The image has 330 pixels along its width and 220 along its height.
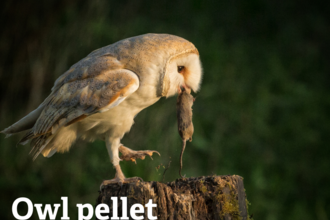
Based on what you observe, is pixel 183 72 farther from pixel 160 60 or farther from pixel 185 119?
pixel 185 119

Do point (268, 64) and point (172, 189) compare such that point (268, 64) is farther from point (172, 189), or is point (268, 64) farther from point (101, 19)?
point (172, 189)

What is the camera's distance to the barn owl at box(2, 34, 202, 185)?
250 cm

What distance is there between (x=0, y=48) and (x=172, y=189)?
12.4 feet

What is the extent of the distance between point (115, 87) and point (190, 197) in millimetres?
790

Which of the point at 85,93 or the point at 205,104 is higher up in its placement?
the point at 205,104

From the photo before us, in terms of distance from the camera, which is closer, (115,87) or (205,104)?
(115,87)

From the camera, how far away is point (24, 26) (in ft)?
16.7

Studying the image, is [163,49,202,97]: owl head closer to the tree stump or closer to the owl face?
the owl face

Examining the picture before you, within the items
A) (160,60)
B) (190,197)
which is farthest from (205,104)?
(190,197)

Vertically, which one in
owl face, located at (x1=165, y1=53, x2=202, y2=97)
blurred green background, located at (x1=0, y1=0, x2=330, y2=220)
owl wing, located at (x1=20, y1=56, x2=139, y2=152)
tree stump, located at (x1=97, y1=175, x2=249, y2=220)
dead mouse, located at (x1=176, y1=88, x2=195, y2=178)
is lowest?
tree stump, located at (x1=97, y1=175, x2=249, y2=220)

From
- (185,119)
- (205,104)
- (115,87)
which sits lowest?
(185,119)

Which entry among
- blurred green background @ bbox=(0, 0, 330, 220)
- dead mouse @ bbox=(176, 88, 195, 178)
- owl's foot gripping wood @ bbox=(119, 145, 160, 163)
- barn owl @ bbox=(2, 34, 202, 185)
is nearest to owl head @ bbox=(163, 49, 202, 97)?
barn owl @ bbox=(2, 34, 202, 185)

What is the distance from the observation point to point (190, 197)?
6.80ft

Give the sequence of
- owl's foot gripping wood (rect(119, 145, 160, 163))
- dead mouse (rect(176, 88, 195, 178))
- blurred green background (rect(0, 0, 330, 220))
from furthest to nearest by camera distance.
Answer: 1. blurred green background (rect(0, 0, 330, 220))
2. owl's foot gripping wood (rect(119, 145, 160, 163))
3. dead mouse (rect(176, 88, 195, 178))
